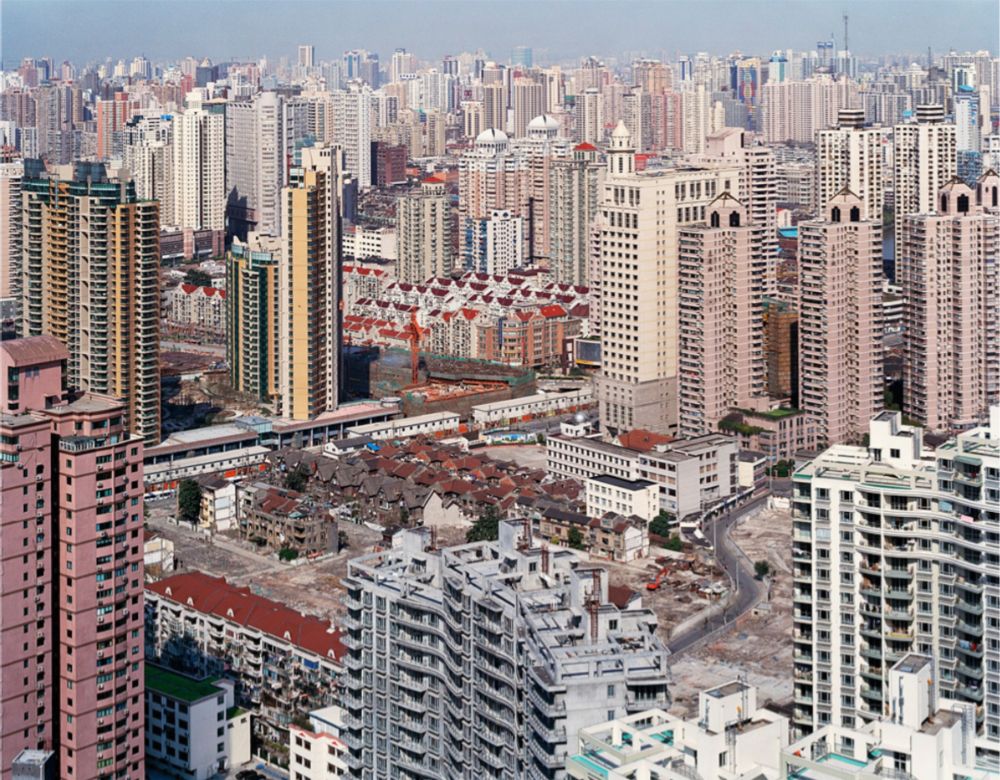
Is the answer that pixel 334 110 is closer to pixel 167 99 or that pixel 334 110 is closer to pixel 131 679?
pixel 167 99

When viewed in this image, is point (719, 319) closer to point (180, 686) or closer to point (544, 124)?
point (180, 686)

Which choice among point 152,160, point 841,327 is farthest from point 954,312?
point 152,160

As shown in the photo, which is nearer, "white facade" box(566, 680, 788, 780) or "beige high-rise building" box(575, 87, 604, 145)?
"white facade" box(566, 680, 788, 780)

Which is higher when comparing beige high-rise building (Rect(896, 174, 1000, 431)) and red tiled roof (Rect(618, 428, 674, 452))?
beige high-rise building (Rect(896, 174, 1000, 431))

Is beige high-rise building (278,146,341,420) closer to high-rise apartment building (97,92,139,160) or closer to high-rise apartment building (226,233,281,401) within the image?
high-rise apartment building (226,233,281,401)

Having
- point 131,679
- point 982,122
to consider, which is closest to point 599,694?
point 131,679

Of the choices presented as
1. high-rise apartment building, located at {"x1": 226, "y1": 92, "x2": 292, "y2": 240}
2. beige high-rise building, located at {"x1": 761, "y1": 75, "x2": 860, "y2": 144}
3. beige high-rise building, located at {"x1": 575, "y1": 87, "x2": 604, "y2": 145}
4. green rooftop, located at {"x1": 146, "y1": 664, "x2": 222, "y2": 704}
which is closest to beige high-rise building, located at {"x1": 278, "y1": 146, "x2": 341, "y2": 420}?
green rooftop, located at {"x1": 146, "y1": 664, "x2": 222, "y2": 704}
